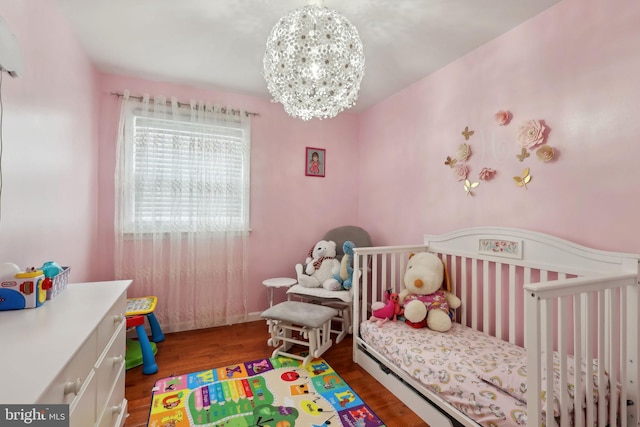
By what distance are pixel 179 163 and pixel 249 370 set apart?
1.97 m

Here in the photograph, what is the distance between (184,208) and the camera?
9.43 feet

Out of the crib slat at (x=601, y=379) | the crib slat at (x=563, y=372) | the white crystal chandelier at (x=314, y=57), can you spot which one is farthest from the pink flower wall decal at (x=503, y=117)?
the crib slat at (x=563, y=372)

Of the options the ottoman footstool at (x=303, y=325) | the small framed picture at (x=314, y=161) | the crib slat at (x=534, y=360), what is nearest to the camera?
the crib slat at (x=534, y=360)

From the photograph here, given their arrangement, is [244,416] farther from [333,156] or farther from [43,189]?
[333,156]

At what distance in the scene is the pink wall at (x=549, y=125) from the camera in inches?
59.6

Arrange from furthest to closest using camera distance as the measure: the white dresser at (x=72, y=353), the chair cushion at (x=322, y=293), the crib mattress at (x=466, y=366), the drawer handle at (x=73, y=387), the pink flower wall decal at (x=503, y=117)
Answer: the chair cushion at (x=322, y=293)
the pink flower wall decal at (x=503, y=117)
the crib mattress at (x=466, y=366)
the drawer handle at (x=73, y=387)
the white dresser at (x=72, y=353)

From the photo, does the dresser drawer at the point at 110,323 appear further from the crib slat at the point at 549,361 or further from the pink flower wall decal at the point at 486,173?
the pink flower wall decal at the point at 486,173

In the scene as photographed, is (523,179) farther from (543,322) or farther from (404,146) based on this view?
(404,146)

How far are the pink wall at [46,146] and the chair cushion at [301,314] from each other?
1.48 m

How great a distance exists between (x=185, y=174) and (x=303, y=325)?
1823 mm

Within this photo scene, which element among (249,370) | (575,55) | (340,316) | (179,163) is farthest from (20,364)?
(575,55)

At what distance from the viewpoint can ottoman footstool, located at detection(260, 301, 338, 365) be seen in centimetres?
226

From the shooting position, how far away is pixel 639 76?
1454 mm

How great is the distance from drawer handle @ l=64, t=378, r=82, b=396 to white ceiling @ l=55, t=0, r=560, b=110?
6.57 ft
